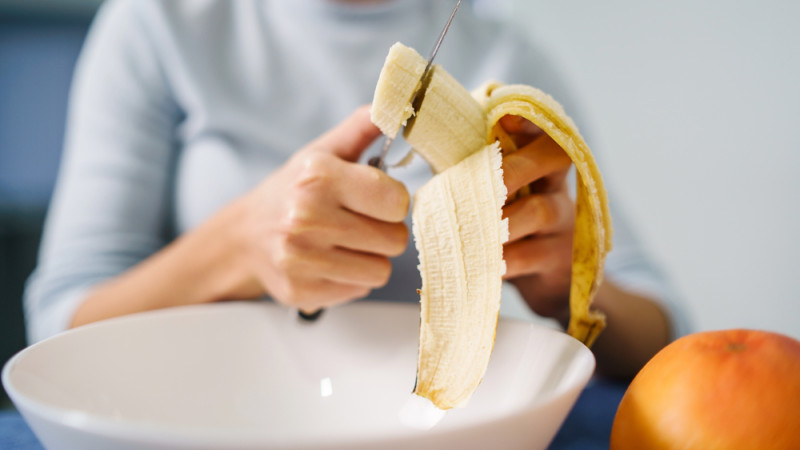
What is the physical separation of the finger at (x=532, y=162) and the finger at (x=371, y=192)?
0.07 meters

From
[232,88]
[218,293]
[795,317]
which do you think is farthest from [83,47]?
[795,317]

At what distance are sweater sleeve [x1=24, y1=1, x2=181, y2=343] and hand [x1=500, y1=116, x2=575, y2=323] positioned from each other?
457mm

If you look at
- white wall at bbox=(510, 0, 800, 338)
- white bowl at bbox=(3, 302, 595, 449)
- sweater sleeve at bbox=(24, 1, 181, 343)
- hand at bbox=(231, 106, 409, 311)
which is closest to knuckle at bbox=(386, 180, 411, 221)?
hand at bbox=(231, 106, 409, 311)

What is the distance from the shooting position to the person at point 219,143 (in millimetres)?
519

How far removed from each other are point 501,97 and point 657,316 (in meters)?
0.38

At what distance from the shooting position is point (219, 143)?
67 cm

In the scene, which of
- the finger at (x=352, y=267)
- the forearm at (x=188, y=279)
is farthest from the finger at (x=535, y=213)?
the forearm at (x=188, y=279)

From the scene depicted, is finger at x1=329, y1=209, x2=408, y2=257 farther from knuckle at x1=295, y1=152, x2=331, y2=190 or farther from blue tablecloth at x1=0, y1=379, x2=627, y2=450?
blue tablecloth at x1=0, y1=379, x2=627, y2=450

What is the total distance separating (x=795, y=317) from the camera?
1015 millimetres

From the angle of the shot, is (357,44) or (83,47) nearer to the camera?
(357,44)

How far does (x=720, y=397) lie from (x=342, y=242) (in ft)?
0.77

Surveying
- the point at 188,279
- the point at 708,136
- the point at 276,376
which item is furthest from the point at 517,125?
the point at 708,136

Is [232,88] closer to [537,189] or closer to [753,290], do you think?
[537,189]

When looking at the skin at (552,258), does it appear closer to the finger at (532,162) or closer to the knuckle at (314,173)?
the finger at (532,162)
